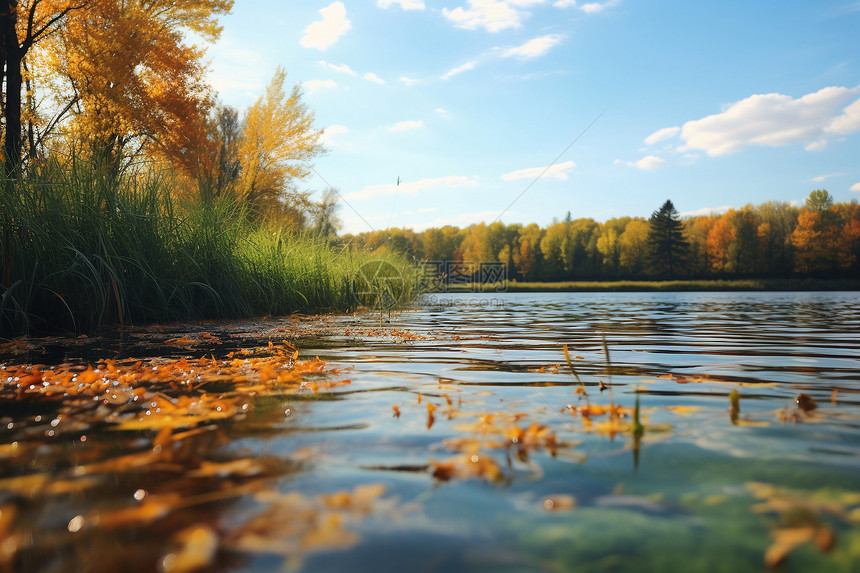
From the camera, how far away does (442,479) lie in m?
1.39

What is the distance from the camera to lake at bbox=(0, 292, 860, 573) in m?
1.01

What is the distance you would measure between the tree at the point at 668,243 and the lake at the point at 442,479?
74118 millimetres

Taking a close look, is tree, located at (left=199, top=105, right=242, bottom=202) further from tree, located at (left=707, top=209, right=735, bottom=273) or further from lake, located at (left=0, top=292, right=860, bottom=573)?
tree, located at (left=707, top=209, right=735, bottom=273)

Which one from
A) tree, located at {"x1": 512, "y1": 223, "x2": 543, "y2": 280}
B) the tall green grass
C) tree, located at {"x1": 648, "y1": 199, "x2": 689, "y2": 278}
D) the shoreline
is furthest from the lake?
tree, located at {"x1": 512, "y1": 223, "x2": 543, "y2": 280}

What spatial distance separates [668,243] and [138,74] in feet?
222

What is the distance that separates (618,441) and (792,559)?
734 mm

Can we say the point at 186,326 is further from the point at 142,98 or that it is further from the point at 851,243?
the point at 851,243

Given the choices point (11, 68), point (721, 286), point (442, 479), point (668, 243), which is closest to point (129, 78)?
point (11, 68)

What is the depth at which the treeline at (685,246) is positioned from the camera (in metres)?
64.5

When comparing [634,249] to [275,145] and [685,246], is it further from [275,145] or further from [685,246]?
[275,145]

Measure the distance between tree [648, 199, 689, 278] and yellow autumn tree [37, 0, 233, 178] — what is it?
64.4 m

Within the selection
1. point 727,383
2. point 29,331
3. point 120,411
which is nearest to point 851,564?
point 727,383

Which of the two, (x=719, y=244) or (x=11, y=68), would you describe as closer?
(x=11, y=68)

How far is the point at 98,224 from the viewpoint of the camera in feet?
18.3
